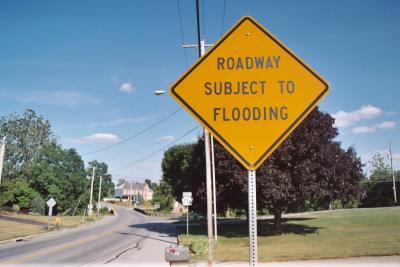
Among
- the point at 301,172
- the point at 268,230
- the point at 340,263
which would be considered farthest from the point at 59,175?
the point at 340,263

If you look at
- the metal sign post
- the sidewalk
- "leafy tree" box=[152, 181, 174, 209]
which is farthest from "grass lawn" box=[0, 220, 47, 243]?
"leafy tree" box=[152, 181, 174, 209]

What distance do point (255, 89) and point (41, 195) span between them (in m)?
64.5

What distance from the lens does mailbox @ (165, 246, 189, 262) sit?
423 inches

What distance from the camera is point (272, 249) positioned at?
56.2 ft

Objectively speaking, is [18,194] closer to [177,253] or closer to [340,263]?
[177,253]

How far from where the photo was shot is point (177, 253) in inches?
433

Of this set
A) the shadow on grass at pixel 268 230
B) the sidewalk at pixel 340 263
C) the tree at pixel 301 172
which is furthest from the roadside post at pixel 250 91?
the shadow on grass at pixel 268 230

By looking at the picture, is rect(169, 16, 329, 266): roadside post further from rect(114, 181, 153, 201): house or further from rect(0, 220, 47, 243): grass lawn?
rect(114, 181, 153, 201): house

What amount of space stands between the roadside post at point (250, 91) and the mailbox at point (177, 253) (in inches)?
335

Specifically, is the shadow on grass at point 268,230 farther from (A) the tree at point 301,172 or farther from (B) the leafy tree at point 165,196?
(B) the leafy tree at point 165,196

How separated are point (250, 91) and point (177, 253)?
29.6 feet

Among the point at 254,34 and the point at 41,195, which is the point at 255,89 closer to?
the point at 254,34

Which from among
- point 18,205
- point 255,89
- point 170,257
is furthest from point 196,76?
point 18,205

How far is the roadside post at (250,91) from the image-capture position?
2.98 metres
